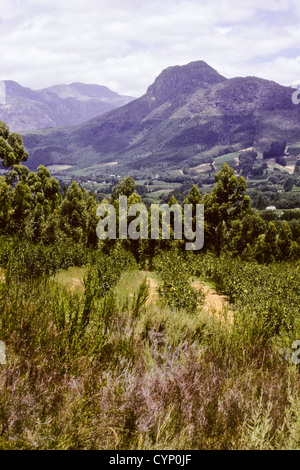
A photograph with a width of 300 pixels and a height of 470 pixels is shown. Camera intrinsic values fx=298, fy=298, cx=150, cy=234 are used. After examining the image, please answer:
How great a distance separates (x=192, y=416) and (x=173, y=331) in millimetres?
1573

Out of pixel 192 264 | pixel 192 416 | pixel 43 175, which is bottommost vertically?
pixel 192 264

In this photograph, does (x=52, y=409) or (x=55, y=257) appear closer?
(x=52, y=409)

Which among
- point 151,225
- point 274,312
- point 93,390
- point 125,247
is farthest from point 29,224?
point 93,390

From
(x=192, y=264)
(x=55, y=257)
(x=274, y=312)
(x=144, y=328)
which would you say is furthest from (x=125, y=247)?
(x=144, y=328)

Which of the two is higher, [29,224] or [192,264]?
[29,224]

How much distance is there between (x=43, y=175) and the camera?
2511 centimetres

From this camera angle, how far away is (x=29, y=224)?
1764 cm

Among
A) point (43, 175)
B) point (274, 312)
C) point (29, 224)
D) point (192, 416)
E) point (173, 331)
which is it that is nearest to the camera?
point (192, 416)

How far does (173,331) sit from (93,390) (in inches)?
68.5

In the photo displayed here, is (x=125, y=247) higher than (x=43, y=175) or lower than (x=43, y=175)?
lower
